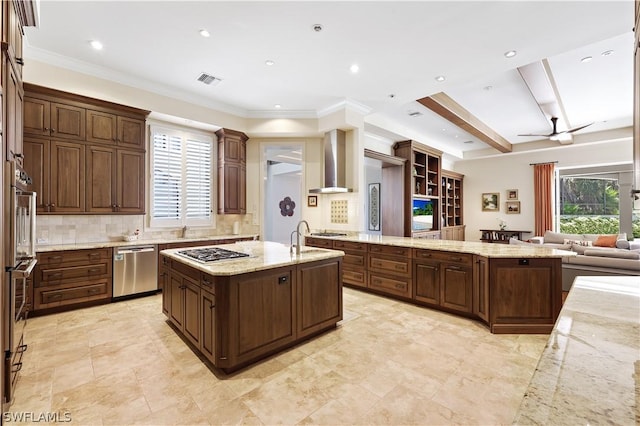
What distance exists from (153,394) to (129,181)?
3.27 m

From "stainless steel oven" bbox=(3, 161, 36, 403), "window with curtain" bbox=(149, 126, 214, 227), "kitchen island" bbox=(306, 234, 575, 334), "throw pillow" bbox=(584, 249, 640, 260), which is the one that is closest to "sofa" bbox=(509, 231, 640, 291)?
"throw pillow" bbox=(584, 249, 640, 260)

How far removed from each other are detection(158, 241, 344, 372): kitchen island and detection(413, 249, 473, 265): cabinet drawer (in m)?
1.28

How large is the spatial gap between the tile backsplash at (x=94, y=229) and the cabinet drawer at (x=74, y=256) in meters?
0.50

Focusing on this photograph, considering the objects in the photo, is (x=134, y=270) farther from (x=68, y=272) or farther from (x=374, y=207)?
(x=374, y=207)

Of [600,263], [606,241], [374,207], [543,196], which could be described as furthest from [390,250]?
[543,196]

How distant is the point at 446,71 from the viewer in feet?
12.7

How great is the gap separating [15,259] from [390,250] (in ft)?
12.2

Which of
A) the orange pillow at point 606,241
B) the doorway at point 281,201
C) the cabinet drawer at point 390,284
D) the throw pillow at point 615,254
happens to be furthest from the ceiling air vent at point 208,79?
the orange pillow at point 606,241

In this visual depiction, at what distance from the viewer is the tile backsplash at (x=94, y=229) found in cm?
389

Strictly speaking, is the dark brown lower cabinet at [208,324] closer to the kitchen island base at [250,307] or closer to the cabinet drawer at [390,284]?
the kitchen island base at [250,307]

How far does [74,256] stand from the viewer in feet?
12.1

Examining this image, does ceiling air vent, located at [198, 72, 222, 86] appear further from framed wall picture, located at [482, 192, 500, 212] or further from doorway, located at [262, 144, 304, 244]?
framed wall picture, located at [482, 192, 500, 212]

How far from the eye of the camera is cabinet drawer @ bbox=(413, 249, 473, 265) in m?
3.37

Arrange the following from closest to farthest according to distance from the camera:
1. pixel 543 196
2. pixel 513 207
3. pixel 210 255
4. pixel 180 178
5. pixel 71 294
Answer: pixel 210 255 < pixel 71 294 < pixel 180 178 < pixel 543 196 < pixel 513 207
